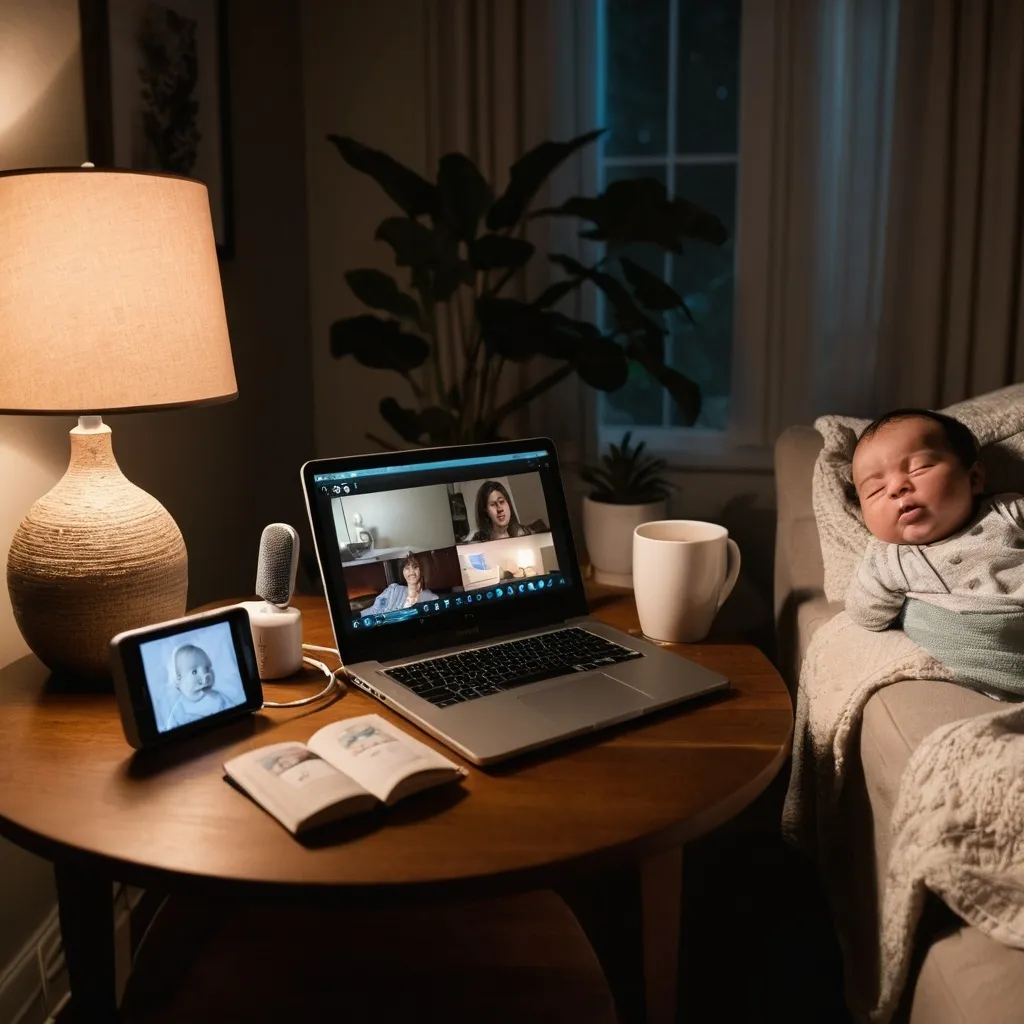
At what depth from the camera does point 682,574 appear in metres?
1.38

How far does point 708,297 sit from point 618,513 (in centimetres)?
73

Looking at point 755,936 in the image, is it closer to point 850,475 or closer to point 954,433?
point 850,475

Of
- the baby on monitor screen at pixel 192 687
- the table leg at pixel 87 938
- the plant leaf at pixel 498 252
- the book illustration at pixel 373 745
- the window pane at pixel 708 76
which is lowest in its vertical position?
the table leg at pixel 87 938

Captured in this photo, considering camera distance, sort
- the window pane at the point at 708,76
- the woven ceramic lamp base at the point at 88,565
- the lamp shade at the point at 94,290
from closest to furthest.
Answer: the lamp shade at the point at 94,290, the woven ceramic lamp base at the point at 88,565, the window pane at the point at 708,76

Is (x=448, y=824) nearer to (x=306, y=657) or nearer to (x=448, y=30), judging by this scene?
(x=306, y=657)

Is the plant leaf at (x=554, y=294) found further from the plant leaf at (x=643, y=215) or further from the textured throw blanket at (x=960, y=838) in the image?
the textured throw blanket at (x=960, y=838)

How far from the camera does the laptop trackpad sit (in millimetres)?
1130

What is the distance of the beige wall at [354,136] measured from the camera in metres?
2.47

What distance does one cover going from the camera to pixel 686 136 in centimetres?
249

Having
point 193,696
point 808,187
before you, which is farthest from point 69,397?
point 808,187

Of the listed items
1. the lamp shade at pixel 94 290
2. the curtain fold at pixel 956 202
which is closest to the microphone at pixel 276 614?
the lamp shade at pixel 94 290

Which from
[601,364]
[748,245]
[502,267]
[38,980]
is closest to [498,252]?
[502,267]

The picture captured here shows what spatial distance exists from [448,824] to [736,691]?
462mm

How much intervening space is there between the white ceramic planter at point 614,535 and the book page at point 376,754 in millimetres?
1114
